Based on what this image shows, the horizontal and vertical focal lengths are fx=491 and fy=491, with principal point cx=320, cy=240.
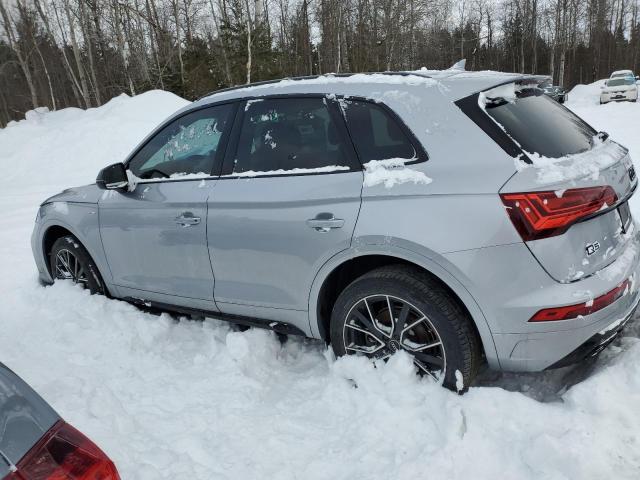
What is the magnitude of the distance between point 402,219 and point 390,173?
265 millimetres

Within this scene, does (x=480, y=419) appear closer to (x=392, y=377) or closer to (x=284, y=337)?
(x=392, y=377)

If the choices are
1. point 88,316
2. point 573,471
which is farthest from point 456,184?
point 88,316

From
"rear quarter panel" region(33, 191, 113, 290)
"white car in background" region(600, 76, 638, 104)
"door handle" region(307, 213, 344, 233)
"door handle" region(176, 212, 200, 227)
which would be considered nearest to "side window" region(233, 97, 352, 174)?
"door handle" region(307, 213, 344, 233)

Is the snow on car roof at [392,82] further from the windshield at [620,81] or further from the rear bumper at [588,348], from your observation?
the windshield at [620,81]

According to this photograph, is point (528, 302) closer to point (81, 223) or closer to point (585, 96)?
point (81, 223)

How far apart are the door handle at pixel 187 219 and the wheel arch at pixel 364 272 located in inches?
37.5

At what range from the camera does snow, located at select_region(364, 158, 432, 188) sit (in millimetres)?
2485

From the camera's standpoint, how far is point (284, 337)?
3596 millimetres

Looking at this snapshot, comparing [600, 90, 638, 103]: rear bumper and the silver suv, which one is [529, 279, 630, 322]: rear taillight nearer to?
the silver suv

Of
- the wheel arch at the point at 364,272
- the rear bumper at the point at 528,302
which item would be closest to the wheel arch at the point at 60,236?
the wheel arch at the point at 364,272

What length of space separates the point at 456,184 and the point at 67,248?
135 inches

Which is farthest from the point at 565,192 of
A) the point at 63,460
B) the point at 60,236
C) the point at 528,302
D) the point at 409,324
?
the point at 60,236

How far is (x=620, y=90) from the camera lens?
24562 mm

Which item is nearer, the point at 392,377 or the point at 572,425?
the point at 572,425
